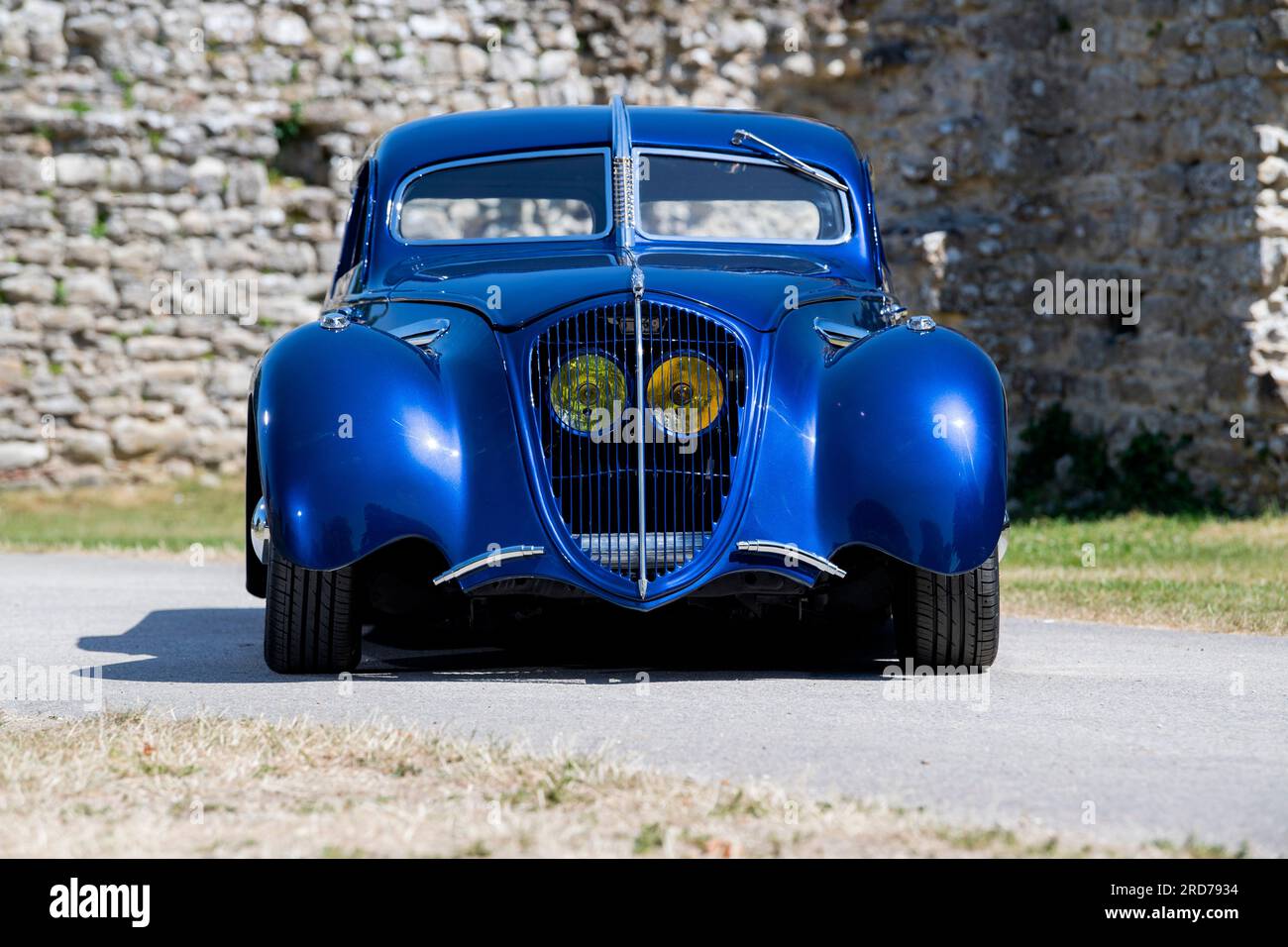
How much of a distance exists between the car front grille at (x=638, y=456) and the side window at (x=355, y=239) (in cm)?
161

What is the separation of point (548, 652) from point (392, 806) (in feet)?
8.92

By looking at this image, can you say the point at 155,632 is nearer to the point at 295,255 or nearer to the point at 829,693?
the point at 829,693

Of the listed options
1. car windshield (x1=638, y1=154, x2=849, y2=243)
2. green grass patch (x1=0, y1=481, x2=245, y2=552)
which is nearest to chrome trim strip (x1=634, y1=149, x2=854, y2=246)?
car windshield (x1=638, y1=154, x2=849, y2=243)

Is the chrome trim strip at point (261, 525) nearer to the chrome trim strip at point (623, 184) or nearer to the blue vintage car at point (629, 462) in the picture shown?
the blue vintage car at point (629, 462)

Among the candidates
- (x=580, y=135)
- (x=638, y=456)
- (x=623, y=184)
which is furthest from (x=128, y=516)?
(x=638, y=456)

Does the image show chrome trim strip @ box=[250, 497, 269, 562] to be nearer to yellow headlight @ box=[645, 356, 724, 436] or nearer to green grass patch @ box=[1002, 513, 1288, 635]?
yellow headlight @ box=[645, 356, 724, 436]

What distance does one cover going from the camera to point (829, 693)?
4.97 metres

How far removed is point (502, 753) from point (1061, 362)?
1032 cm

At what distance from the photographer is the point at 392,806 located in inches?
134

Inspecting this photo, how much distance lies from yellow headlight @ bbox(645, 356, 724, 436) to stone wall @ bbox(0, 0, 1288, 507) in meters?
8.33

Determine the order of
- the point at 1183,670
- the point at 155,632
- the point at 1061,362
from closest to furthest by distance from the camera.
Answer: the point at 1183,670 → the point at 155,632 → the point at 1061,362

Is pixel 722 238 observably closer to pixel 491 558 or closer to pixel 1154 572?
pixel 491 558

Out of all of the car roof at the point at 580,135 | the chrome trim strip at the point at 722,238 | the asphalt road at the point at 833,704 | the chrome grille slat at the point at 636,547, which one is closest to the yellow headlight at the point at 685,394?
the chrome grille slat at the point at 636,547

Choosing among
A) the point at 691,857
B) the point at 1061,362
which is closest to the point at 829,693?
the point at 691,857
